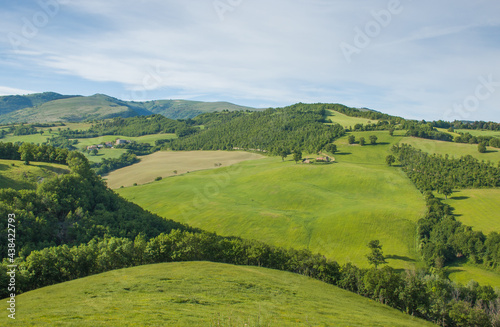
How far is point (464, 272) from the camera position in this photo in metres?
75.2

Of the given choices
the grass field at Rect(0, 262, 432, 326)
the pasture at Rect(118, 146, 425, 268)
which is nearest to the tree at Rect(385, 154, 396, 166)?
the pasture at Rect(118, 146, 425, 268)

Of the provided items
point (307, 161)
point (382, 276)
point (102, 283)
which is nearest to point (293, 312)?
point (102, 283)

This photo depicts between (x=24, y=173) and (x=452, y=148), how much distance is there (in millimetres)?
201565

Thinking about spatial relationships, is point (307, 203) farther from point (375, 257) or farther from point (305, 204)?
point (375, 257)

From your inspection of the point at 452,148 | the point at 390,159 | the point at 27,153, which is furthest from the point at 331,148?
the point at 27,153

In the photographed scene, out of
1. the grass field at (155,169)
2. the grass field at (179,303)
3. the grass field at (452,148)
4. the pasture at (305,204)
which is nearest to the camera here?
the grass field at (179,303)

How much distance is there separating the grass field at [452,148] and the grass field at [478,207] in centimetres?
4047

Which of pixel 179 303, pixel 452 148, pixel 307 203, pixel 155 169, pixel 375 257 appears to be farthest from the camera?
pixel 155 169

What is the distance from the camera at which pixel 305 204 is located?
113938 mm

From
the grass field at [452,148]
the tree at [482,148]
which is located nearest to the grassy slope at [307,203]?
the grass field at [452,148]

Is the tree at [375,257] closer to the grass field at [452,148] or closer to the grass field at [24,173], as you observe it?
the grass field at [24,173]

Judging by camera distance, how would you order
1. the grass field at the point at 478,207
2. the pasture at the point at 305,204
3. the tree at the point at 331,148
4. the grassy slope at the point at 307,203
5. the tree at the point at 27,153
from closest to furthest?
the tree at the point at 27,153
the pasture at the point at 305,204
the grassy slope at the point at 307,203
the grass field at the point at 478,207
the tree at the point at 331,148

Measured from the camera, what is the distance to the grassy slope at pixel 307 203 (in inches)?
3455

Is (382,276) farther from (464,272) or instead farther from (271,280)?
(464,272)
